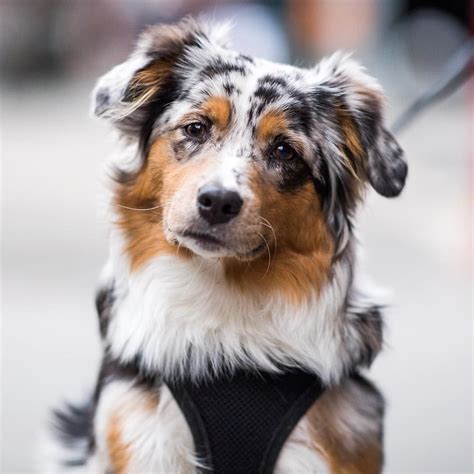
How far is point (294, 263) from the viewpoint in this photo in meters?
3.42

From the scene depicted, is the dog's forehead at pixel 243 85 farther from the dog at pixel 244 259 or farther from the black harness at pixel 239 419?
the black harness at pixel 239 419

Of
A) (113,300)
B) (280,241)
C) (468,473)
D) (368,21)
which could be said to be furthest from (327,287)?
(368,21)

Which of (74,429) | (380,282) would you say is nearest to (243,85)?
(74,429)

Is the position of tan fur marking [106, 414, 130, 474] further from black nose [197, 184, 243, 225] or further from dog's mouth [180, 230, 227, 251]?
black nose [197, 184, 243, 225]

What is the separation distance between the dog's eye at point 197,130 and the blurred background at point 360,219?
451mm

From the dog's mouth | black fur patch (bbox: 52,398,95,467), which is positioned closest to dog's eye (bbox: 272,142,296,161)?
the dog's mouth

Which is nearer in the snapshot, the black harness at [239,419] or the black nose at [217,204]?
the black nose at [217,204]

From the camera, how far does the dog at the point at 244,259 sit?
3314 millimetres

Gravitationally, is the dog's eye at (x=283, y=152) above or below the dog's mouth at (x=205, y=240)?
A: above

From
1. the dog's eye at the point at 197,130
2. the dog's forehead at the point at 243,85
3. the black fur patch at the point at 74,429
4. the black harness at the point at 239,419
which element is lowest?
the black fur patch at the point at 74,429

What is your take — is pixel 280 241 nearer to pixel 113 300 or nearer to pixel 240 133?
pixel 240 133

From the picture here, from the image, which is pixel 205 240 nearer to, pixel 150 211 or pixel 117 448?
pixel 150 211

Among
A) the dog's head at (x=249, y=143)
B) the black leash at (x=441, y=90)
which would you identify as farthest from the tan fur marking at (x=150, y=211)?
the black leash at (x=441, y=90)

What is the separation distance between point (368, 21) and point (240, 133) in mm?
14738
